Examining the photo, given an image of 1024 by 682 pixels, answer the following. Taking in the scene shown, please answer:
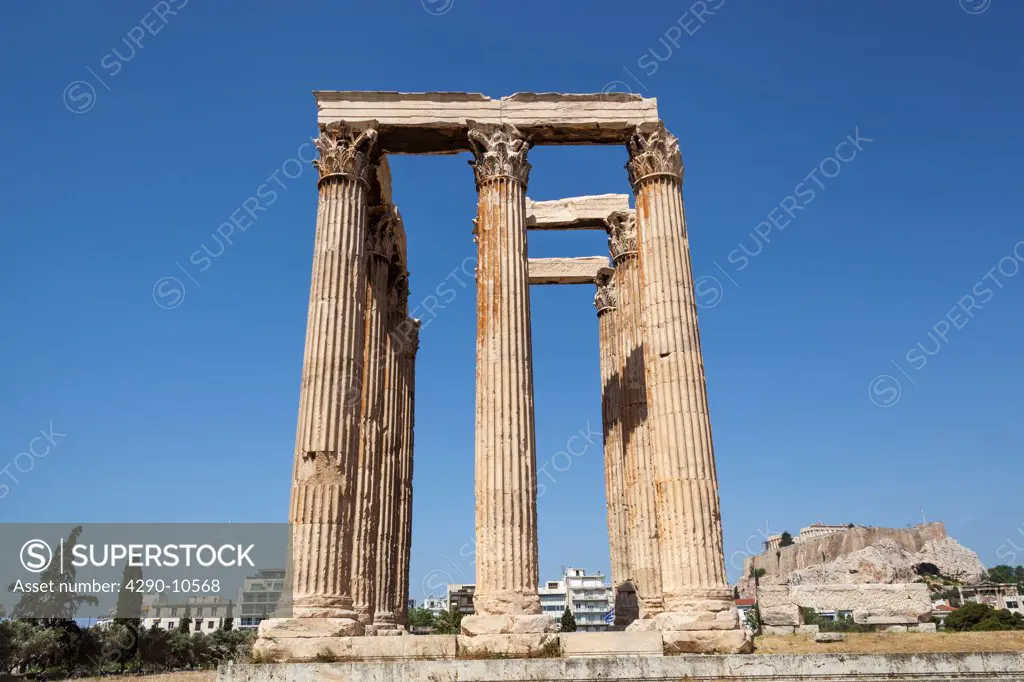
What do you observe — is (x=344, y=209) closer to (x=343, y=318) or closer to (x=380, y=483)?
(x=343, y=318)

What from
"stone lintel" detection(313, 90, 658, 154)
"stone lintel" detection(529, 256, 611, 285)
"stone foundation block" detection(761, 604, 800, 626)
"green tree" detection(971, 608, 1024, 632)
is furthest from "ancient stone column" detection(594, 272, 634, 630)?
"green tree" detection(971, 608, 1024, 632)

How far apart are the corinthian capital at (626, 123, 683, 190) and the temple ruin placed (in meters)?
0.06

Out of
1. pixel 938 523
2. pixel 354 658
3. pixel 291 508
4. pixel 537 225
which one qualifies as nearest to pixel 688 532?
pixel 354 658

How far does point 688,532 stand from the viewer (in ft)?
58.0

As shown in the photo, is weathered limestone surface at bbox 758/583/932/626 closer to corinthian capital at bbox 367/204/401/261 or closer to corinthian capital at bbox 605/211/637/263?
corinthian capital at bbox 605/211/637/263

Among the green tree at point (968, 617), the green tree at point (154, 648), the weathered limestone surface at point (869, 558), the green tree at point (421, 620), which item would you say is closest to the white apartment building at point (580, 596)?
the weathered limestone surface at point (869, 558)

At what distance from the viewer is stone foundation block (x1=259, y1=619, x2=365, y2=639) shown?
52.7 ft

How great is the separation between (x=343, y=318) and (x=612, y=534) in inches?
545

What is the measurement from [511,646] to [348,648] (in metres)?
3.40

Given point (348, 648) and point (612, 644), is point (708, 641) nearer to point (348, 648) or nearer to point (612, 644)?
point (612, 644)

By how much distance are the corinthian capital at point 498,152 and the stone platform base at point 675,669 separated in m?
12.6

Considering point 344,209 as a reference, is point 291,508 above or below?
below

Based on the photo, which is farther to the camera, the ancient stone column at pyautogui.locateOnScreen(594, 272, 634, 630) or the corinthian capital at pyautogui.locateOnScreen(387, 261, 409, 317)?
the corinthian capital at pyautogui.locateOnScreen(387, 261, 409, 317)

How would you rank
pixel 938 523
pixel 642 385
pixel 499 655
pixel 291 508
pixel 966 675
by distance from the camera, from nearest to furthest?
pixel 966 675 → pixel 499 655 → pixel 291 508 → pixel 642 385 → pixel 938 523
